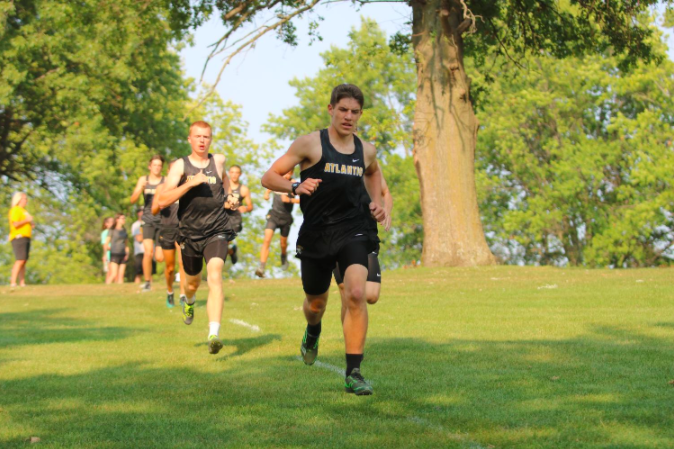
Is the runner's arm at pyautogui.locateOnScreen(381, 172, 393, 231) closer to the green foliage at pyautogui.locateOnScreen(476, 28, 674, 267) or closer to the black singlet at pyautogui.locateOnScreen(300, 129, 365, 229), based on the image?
the black singlet at pyautogui.locateOnScreen(300, 129, 365, 229)

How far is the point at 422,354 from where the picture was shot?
847 centimetres

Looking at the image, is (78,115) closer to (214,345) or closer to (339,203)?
(214,345)

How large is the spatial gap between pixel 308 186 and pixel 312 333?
167 cm

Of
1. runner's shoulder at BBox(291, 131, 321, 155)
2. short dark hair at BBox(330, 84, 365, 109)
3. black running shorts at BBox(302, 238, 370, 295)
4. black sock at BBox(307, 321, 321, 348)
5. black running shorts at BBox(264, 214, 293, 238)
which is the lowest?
black sock at BBox(307, 321, 321, 348)

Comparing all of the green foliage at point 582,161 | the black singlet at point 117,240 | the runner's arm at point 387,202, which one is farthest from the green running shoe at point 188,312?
the green foliage at point 582,161

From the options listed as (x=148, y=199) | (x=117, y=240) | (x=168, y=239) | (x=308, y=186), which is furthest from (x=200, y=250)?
(x=117, y=240)

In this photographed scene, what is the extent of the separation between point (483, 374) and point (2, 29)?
32.2m

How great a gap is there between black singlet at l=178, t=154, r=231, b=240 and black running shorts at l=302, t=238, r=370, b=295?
259cm

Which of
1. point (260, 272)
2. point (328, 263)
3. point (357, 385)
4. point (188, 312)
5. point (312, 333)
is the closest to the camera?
point (357, 385)

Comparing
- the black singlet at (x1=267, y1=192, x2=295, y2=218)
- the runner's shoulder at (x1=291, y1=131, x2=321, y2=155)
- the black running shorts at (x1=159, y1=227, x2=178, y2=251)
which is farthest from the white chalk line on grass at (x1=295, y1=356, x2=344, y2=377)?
the black singlet at (x1=267, y1=192, x2=295, y2=218)

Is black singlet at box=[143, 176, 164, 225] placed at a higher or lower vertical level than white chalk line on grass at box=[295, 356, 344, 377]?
higher

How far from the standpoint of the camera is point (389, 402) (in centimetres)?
618

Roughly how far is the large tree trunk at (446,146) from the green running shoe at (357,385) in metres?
16.9

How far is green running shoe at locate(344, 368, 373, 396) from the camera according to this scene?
20.5 feet
